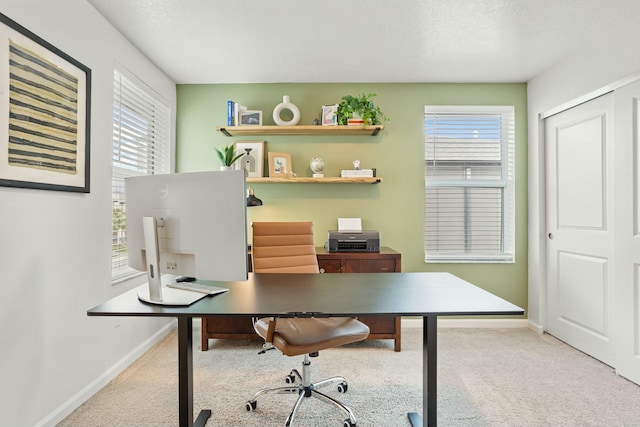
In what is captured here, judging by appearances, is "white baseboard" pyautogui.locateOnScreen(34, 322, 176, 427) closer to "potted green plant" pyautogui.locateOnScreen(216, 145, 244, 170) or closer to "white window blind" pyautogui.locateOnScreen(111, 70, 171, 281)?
"white window blind" pyautogui.locateOnScreen(111, 70, 171, 281)

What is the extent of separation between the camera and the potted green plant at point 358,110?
328 centimetres

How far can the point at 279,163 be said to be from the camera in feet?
11.4

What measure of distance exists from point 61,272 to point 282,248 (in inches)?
50.9

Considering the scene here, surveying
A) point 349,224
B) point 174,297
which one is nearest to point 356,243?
point 349,224

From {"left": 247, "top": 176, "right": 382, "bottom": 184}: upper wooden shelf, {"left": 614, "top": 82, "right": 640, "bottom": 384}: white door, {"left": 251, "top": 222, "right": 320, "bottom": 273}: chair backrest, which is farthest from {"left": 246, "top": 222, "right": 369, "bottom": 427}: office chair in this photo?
{"left": 614, "top": 82, "right": 640, "bottom": 384}: white door

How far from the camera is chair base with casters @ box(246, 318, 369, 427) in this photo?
1769mm

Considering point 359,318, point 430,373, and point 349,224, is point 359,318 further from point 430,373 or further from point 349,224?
point 430,373

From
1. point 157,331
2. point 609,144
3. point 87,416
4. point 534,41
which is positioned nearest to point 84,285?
point 87,416

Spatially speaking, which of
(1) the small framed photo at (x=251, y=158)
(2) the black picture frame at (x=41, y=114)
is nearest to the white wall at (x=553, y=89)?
(1) the small framed photo at (x=251, y=158)

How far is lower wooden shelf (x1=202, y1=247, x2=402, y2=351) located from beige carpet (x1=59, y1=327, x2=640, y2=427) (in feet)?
0.37

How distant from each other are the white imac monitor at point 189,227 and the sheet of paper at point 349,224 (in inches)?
79.9

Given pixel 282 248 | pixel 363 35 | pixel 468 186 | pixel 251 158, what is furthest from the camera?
pixel 468 186

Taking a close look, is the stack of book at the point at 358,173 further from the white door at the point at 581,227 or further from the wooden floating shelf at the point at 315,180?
the white door at the point at 581,227

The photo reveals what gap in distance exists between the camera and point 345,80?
3518mm
